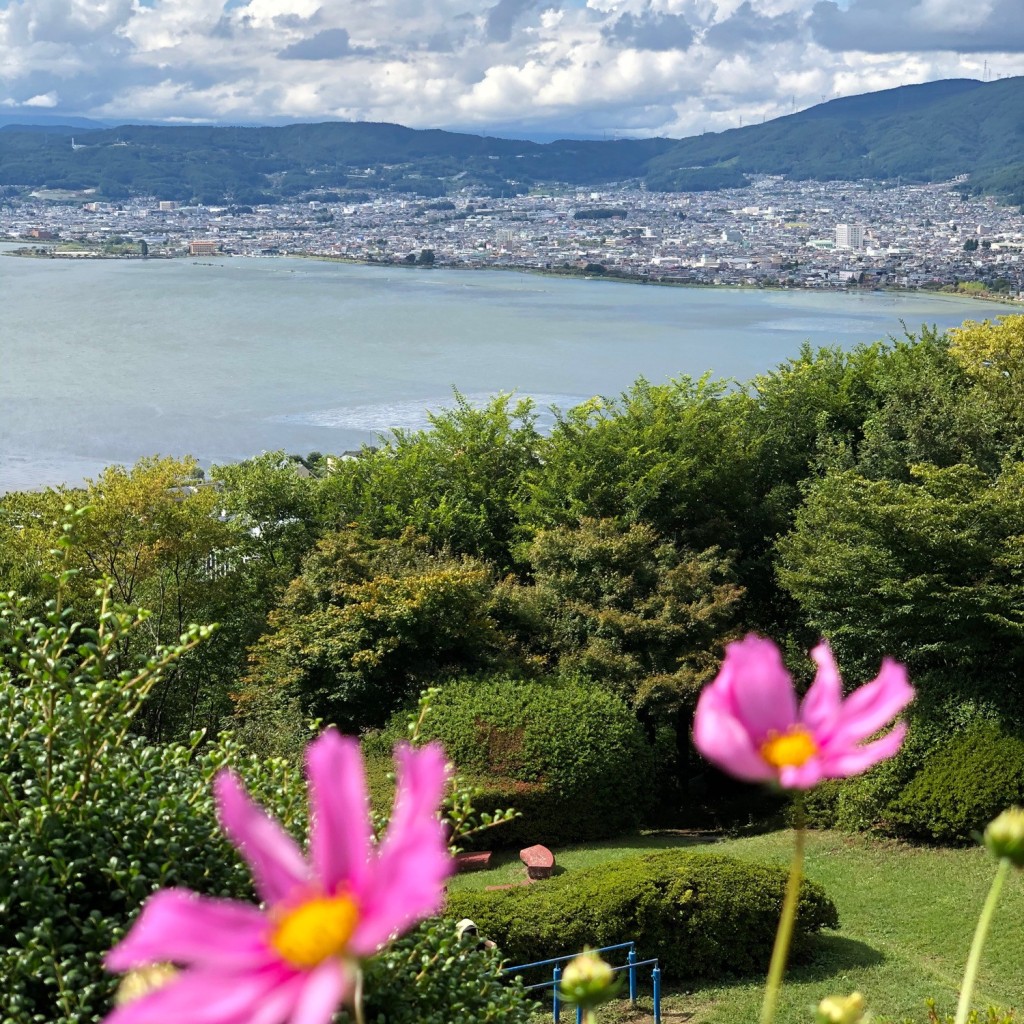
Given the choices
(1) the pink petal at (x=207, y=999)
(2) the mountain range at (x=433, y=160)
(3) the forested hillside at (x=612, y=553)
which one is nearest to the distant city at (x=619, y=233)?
(2) the mountain range at (x=433, y=160)

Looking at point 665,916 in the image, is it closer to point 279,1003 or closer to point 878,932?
point 878,932

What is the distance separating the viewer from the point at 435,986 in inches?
162

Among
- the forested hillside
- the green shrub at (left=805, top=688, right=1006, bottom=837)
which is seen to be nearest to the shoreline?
the forested hillside

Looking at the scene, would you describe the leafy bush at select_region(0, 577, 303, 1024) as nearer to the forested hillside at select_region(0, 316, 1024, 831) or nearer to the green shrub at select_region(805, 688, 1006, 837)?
the forested hillside at select_region(0, 316, 1024, 831)

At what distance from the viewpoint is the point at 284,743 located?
1301 centimetres

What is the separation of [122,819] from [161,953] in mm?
3520

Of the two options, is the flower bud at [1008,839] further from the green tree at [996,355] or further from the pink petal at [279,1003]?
the green tree at [996,355]

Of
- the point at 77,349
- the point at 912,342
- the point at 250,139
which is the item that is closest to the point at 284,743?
the point at 912,342

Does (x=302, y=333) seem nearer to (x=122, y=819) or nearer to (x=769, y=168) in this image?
(x=122, y=819)

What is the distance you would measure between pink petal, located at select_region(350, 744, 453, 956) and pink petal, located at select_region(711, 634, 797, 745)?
39 cm

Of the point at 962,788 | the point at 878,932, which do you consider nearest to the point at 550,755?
the point at 878,932

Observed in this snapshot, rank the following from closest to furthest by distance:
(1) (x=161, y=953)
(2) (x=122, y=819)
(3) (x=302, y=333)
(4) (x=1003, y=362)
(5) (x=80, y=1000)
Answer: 1. (1) (x=161, y=953)
2. (5) (x=80, y=1000)
3. (2) (x=122, y=819)
4. (4) (x=1003, y=362)
5. (3) (x=302, y=333)

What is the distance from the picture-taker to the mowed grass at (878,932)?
8.16 meters

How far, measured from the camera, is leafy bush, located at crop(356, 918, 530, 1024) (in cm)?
388
